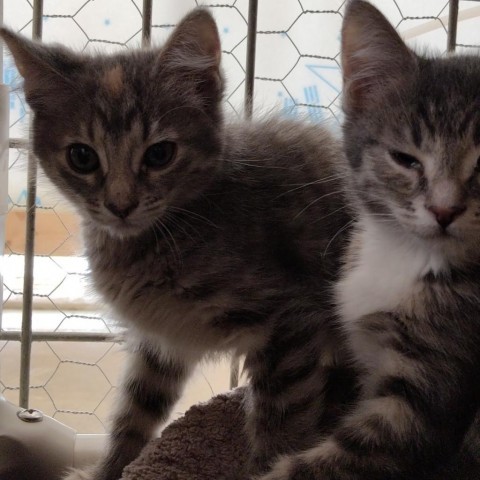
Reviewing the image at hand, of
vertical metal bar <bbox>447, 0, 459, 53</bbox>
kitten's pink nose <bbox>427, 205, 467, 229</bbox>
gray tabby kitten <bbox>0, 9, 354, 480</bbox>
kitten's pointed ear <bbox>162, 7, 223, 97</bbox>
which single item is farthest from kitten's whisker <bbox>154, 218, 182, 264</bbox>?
vertical metal bar <bbox>447, 0, 459, 53</bbox>

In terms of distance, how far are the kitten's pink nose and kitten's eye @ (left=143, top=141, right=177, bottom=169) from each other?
0.48 metres

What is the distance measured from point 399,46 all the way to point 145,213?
48cm

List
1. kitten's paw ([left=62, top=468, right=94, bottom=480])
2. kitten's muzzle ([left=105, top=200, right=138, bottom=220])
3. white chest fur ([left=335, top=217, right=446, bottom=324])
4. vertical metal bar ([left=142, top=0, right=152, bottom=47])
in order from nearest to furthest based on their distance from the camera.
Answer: white chest fur ([left=335, top=217, right=446, bottom=324]) < kitten's muzzle ([left=105, top=200, right=138, bottom=220]) < kitten's paw ([left=62, top=468, right=94, bottom=480]) < vertical metal bar ([left=142, top=0, right=152, bottom=47])

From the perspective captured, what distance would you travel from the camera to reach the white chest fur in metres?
1.09

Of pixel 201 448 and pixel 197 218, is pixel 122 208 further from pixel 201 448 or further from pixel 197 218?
pixel 201 448

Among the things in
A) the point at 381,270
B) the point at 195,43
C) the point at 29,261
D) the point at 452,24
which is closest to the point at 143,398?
the point at 29,261

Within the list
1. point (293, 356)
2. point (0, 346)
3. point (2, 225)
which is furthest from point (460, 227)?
point (0, 346)

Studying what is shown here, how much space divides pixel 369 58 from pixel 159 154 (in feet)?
1.25

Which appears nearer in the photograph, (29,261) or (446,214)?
(446,214)

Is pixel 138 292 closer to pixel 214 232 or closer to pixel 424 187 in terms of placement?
pixel 214 232

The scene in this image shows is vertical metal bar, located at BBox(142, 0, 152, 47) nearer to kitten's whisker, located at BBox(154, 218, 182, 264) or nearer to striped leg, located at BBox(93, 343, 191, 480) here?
kitten's whisker, located at BBox(154, 218, 182, 264)

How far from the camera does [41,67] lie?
4.14 ft

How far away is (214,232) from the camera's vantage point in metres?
1.28

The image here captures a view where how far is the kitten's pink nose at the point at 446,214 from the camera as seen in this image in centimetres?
96
